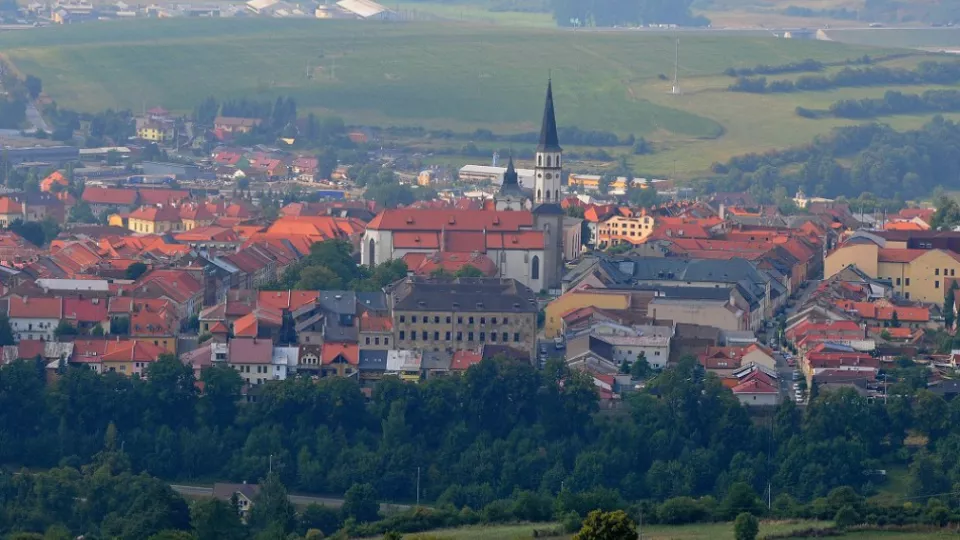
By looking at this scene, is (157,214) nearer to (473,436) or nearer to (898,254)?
(898,254)

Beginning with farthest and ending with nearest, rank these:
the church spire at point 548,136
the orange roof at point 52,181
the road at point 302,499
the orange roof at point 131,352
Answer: the orange roof at point 52,181
the church spire at point 548,136
the orange roof at point 131,352
the road at point 302,499

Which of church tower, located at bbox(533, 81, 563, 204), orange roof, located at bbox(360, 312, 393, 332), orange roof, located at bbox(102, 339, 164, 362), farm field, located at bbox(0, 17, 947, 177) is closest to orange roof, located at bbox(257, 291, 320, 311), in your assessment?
orange roof, located at bbox(360, 312, 393, 332)

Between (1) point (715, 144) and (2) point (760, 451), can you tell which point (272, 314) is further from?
(1) point (715, 144)

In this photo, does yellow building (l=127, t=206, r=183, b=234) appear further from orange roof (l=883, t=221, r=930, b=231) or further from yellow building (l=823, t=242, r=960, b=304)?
yellow building (l=823, t=242, r=960, b=304)

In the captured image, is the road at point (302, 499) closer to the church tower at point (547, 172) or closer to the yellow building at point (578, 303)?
the yellow building at point (578, 303)

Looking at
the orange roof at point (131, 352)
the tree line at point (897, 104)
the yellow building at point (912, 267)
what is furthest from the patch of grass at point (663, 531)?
the tree line at point (897, 104)

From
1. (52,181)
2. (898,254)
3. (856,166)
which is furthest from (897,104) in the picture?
(898,254)
